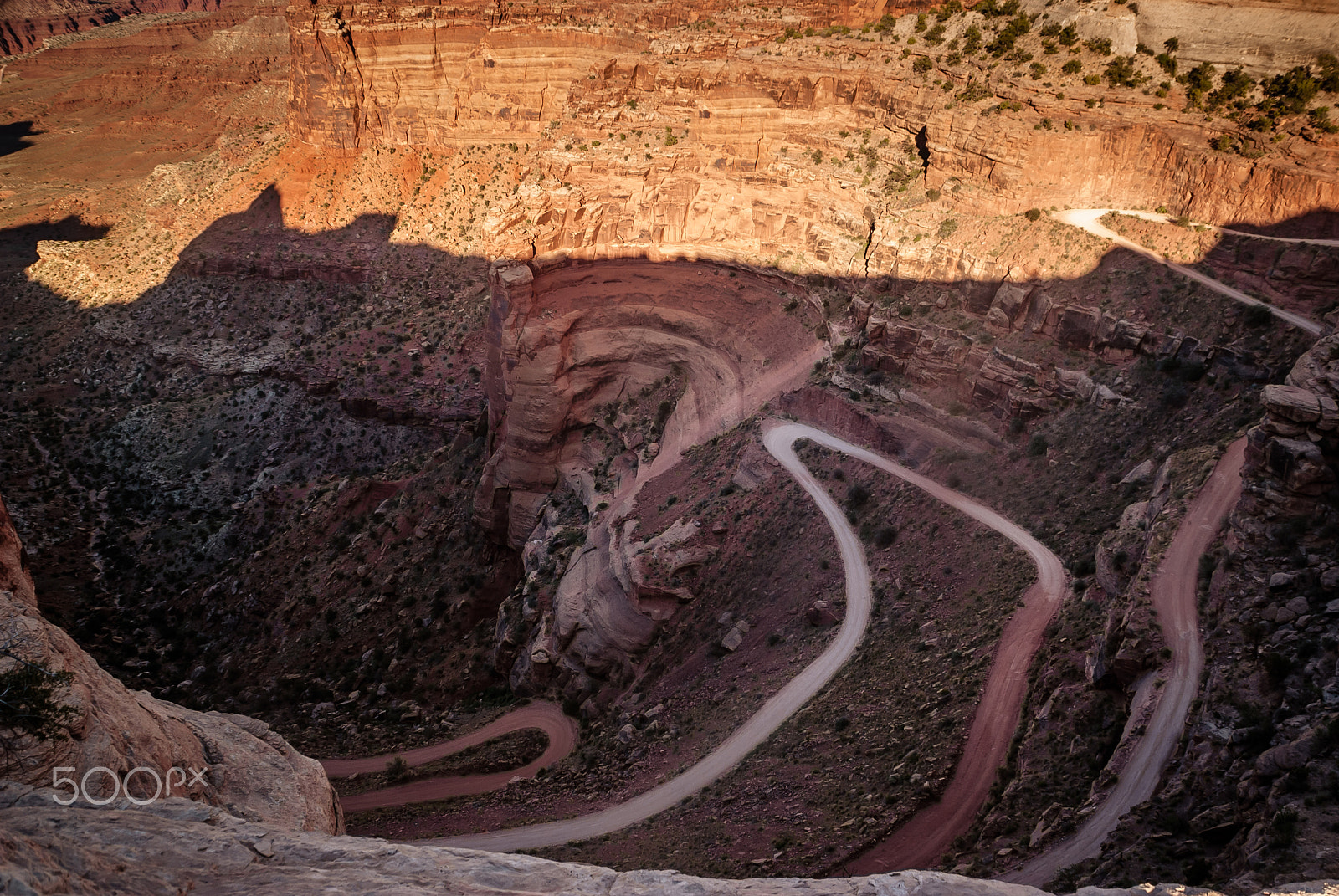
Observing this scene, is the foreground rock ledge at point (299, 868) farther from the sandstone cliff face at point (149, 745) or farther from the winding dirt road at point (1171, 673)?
the winding dirt road at point (1171, 673)

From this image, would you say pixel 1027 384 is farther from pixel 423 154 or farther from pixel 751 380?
pixel 423 154

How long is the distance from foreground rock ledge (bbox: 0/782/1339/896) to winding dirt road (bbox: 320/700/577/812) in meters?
21.6

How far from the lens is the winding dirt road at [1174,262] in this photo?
33.6 meters

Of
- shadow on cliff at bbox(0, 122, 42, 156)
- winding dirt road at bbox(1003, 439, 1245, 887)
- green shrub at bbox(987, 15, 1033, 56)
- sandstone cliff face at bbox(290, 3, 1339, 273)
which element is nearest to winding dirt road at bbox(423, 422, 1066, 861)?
winding dirt road at bbox(1003, 439, 1245, 887)

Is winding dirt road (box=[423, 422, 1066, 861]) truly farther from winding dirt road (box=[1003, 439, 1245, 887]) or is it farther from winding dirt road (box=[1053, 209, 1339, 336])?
winding dirt road (box=[1053, 209, 1339, 336])

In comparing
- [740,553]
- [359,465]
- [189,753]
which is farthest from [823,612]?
[359,465]

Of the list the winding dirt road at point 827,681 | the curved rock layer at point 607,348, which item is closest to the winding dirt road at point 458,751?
the winding dirt road at point 827,681

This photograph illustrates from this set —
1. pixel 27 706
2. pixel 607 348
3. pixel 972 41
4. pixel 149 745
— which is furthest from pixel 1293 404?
pixel 607 348

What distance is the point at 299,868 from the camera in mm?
13688

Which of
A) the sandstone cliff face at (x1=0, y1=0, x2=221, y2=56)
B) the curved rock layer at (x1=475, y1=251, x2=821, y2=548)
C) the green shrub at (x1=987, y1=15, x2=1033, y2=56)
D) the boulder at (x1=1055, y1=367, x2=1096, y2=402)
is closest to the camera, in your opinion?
the boulder at (x1=1055, y1=367, x2=1096, y2=402)

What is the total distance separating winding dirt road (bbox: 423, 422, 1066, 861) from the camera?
82.1 ft

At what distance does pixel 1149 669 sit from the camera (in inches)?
906

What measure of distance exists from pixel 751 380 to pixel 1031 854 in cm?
3022

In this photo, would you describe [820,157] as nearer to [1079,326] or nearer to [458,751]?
[1079,326]
